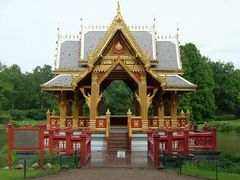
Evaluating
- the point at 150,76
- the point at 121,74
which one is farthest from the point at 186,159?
the point at 121,74

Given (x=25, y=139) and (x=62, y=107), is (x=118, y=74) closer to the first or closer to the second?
(x=62, y=107)

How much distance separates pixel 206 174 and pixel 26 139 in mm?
6382

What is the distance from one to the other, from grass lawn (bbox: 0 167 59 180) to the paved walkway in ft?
1.53

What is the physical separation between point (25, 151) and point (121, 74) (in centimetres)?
908

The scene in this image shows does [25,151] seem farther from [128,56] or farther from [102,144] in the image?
[128,56]

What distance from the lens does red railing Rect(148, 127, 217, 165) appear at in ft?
49.3

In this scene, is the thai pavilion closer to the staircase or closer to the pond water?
the staircase

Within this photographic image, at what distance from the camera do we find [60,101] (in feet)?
74.3

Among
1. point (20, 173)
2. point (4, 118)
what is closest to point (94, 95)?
point (20, 173)

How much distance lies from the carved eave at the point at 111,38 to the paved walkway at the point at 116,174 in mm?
7655

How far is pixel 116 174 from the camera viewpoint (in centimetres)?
1227

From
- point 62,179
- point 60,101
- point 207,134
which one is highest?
point 60,101

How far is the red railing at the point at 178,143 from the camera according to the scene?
15023 mm

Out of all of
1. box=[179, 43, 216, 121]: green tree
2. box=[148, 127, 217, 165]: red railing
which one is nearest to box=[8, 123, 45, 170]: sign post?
box=[148, 127, 217, 165]: red railing
